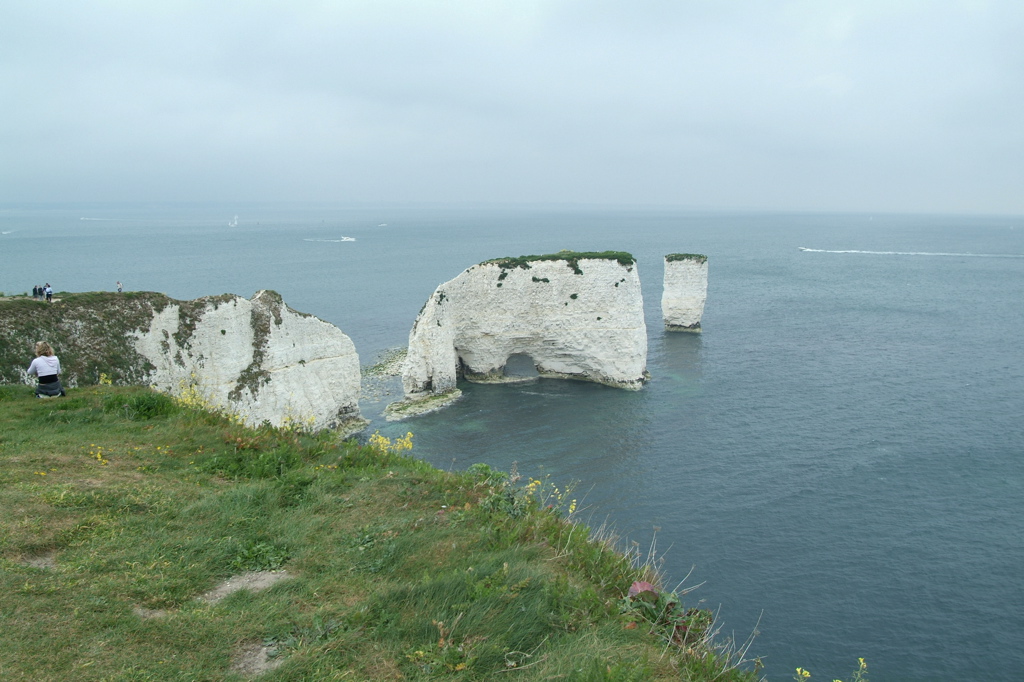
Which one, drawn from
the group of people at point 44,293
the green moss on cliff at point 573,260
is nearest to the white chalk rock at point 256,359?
the group of people at point 44,293

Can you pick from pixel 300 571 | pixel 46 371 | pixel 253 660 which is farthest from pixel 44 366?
pixel 253 660

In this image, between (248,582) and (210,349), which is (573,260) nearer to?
(210,349)

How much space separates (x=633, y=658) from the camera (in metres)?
6.77

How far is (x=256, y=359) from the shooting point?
33.5 metres

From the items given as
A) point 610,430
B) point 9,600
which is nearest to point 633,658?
point 9,600

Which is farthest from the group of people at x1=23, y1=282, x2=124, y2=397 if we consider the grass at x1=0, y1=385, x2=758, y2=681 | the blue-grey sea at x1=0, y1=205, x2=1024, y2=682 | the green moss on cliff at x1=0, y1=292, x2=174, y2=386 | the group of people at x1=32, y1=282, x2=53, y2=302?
the blue-grey sea at x1=0, y1=205, x2=1024, y2=682

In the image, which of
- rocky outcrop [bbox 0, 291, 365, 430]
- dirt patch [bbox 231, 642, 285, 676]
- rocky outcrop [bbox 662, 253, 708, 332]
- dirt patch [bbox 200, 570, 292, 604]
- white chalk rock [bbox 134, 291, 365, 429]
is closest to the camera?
dirt patch [bbox 231, 642, 285, 676]

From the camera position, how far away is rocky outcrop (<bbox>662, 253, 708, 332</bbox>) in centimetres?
6538

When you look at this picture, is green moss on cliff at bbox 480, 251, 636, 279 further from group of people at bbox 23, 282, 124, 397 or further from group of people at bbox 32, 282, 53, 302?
group of people at bbox 23, 282, 124, 397

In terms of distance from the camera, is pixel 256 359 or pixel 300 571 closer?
pixel 300 571

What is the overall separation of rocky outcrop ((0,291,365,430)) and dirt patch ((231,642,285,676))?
14004mm

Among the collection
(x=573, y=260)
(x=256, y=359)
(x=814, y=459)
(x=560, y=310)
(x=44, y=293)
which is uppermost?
(x=573, y=260)

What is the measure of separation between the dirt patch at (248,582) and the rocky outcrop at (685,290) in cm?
6131

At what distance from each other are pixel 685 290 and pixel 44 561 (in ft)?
209
